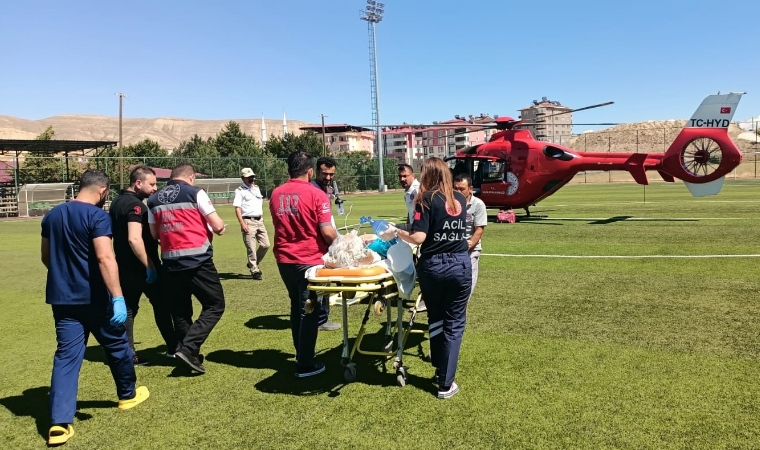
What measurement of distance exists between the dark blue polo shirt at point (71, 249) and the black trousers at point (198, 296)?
111 cm

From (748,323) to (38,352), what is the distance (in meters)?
8.48

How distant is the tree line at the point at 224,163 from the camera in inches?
1639

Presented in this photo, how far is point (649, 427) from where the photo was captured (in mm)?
3750

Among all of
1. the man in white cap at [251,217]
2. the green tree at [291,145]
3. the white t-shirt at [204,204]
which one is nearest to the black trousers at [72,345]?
the white t-shirt at [204,204]

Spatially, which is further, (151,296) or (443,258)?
(151,296)

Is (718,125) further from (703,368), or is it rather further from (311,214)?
(311,214)

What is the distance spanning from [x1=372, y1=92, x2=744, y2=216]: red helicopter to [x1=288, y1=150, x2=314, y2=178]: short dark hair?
487 inches

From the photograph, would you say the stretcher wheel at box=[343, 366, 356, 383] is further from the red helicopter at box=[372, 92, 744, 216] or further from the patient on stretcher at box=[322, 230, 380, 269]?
the red helicopter at box=[372, 92, 744, 216]

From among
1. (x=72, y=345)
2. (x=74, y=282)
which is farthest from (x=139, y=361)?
(x=74, y=282)

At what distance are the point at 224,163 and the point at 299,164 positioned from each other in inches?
1723

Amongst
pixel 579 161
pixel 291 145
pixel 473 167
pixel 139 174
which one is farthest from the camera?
pixel 291 145

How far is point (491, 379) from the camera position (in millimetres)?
4754

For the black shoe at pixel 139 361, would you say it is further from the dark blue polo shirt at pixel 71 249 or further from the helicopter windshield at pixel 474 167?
the helicopter windshield at pixel 474 167

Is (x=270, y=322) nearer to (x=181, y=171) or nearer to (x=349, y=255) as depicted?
(x=181, y=171)
